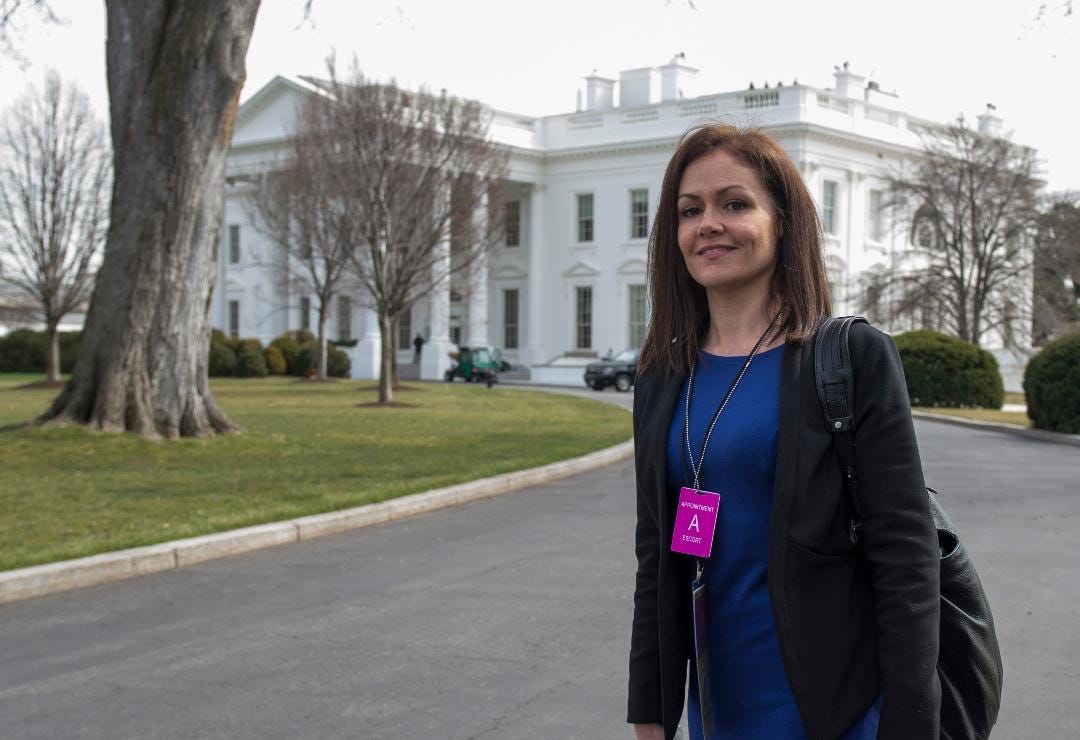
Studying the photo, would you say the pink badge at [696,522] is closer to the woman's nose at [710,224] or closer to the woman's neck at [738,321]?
the woman's neck at [738,321]

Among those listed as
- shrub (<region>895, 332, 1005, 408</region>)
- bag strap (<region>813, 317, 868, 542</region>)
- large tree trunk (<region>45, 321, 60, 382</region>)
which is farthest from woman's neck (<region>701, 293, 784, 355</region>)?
large tree trunk (<region>45, 321, 60, 382</region>)

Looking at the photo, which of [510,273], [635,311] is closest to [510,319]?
[510,273]

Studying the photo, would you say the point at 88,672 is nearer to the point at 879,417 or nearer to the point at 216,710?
the point at 216,710

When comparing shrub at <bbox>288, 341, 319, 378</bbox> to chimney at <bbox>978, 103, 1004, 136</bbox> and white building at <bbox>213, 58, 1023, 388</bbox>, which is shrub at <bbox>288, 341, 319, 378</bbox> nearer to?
white building at <bbox>213, 58, 1023, 388</bbox>

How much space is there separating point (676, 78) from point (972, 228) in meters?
22.0

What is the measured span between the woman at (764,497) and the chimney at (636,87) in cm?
5887

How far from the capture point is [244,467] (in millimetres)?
14617

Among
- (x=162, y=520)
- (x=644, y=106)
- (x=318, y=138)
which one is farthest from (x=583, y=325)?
(x=162, y=520)

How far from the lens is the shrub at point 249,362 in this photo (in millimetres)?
45969

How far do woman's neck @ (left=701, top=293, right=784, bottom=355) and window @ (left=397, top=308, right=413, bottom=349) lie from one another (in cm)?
5848

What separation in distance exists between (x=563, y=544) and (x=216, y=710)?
459 cm

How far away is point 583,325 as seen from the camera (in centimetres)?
6031

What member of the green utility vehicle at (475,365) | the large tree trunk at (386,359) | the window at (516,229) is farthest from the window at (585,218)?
the large tree trunk at (386,359)

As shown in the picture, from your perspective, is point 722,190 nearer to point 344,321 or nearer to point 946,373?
point 946,373
